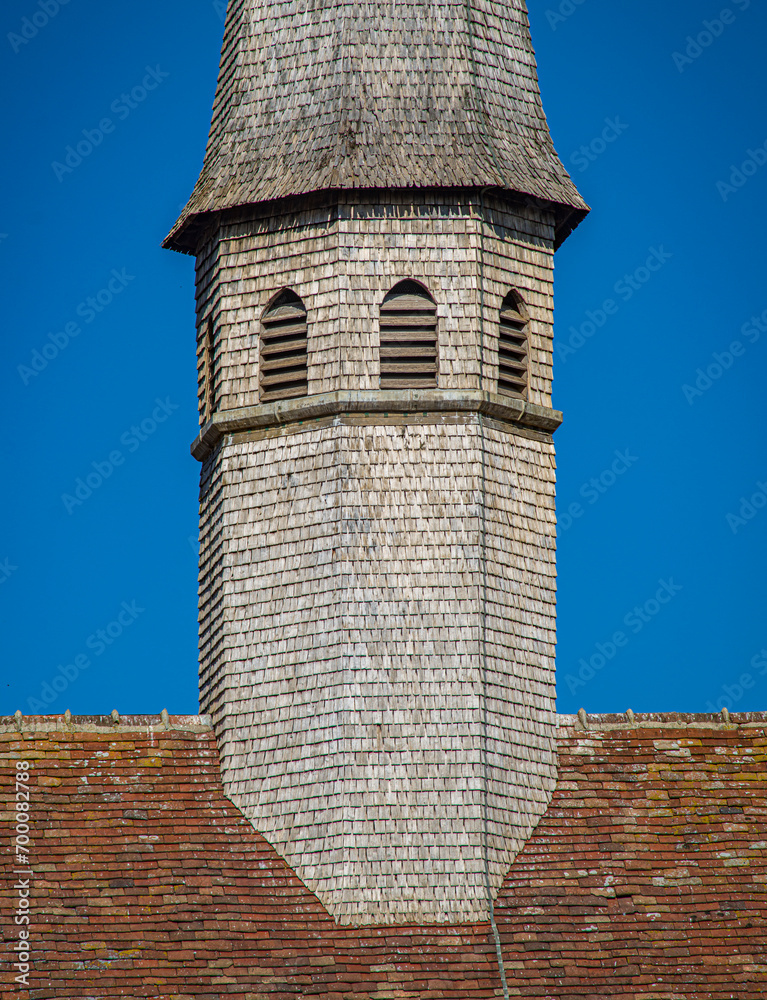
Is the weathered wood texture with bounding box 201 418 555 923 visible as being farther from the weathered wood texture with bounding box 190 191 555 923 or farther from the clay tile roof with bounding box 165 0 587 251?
the clay tile roof with bounding box 165 0 587 251

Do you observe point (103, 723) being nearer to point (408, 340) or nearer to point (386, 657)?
point (386, 657)

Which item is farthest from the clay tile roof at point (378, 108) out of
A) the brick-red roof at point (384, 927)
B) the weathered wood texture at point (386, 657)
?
the brick-red roof at point (384, 927)

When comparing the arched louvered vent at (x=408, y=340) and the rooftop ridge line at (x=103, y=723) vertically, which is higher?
the arched louvered vent at (x=408, y=340)

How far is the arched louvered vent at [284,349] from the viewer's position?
23.9m

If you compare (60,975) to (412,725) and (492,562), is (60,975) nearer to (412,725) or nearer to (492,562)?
(412,725)

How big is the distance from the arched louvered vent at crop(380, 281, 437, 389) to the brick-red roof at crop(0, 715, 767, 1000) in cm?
476

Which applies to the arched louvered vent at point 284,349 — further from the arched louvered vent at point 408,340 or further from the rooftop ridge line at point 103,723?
the rooftop ridge line at point 103,723

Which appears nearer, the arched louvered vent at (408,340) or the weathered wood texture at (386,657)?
the weathered wood texture at (386,657)

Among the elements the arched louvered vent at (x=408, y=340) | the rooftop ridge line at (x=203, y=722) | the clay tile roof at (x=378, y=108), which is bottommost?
the rooftop ridge line at (x=203, y=722)

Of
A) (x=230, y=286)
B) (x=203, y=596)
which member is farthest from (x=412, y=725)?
(x=230, y=286)

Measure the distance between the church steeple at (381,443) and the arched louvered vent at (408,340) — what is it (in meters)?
0.03

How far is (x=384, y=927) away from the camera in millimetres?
21422

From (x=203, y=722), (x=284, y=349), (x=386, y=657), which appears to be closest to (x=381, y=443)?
(x=284, y=349)

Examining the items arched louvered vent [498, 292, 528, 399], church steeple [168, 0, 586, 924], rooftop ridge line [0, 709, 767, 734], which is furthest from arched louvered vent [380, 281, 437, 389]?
rooftop ridge line [0, 709, 767, 734]
